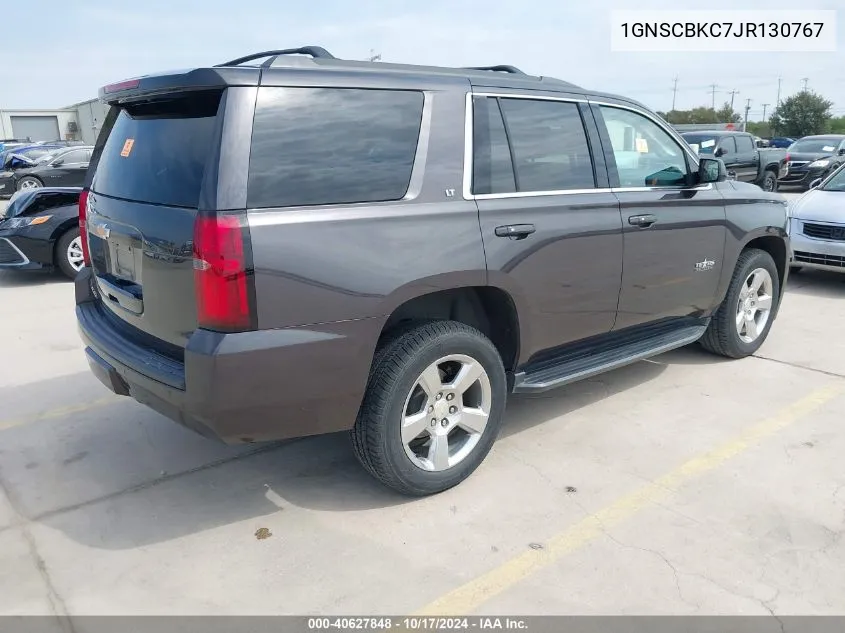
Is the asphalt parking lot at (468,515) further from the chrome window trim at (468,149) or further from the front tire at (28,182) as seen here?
the front tire at (28,182)

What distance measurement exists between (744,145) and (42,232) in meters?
14.7

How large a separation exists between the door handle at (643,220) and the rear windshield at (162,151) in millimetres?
2407

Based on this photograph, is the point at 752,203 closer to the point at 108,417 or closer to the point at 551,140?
the point at 551,140

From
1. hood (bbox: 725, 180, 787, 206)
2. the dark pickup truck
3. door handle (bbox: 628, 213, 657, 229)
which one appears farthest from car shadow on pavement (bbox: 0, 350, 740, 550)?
the dark pickup truck

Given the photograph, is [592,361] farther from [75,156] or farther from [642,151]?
[75,156]

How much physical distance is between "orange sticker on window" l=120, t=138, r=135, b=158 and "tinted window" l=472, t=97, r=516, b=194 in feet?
5.27

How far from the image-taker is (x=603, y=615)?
263 cm

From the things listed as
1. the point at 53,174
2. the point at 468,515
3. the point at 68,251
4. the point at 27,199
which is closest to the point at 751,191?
the point at 468,515

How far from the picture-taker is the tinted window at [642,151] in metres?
4.22

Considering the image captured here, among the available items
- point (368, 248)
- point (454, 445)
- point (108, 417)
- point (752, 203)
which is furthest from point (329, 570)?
point (752, 203)

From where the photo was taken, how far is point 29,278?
9.19 m

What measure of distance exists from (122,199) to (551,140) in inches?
86.0

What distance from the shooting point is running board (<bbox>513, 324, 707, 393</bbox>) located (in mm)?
3762
